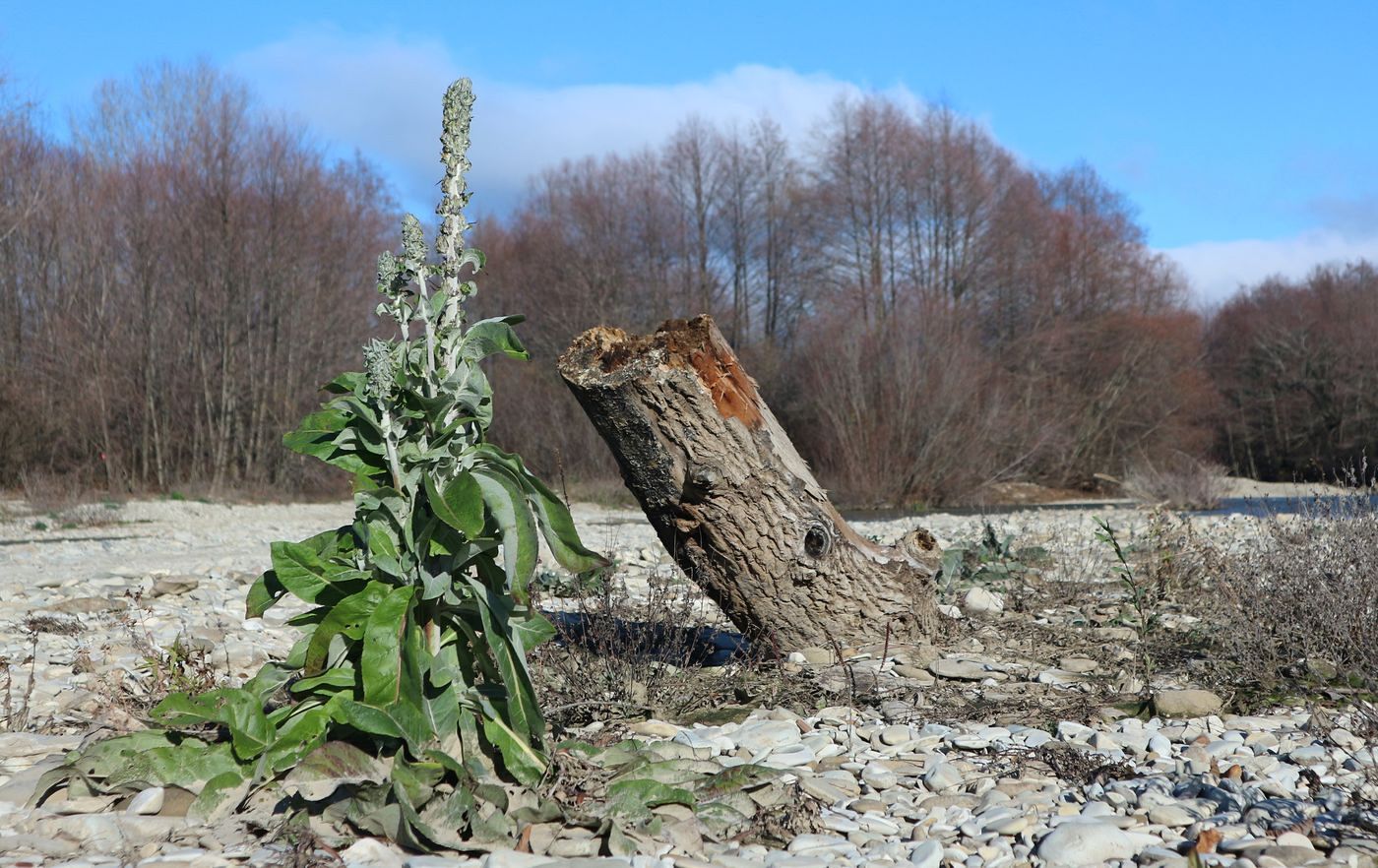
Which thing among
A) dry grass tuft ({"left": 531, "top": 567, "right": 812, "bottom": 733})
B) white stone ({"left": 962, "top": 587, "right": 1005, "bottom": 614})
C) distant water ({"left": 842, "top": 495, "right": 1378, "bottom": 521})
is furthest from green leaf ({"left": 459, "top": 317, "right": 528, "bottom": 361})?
distant water ({"left": 842, "top": 495, "right": 1378, "bottom": 521})

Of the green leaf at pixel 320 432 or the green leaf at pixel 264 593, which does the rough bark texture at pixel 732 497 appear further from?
the green leaf at pixel 264 593

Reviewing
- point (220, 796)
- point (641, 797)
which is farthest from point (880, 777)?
point (220, 796)

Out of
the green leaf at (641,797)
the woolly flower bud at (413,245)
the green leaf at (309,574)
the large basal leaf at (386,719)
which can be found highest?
the woolly flower bud at (413,245)

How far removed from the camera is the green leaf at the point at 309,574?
291 cm

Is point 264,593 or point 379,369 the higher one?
point 379,369

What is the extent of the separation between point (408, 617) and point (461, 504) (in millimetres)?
344

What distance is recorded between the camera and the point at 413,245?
3.08 metres

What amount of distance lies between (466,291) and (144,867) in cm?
169

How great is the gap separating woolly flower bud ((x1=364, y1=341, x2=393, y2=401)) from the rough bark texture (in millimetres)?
1696

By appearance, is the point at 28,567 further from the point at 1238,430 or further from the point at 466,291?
Result: the point at 1238,430

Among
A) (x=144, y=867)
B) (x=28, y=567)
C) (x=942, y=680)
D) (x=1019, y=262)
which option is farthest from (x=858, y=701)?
(x=1019, y=262)

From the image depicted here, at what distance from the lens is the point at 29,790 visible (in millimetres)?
3033

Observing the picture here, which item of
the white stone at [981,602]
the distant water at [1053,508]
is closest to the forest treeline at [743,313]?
the distant water at [1053,508]

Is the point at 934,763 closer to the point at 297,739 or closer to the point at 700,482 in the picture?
the point at 700,482
